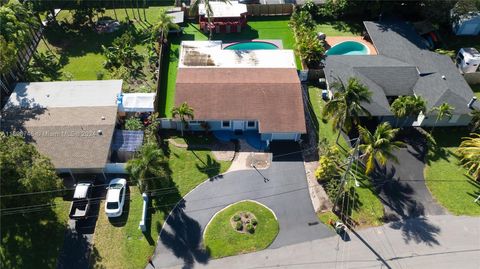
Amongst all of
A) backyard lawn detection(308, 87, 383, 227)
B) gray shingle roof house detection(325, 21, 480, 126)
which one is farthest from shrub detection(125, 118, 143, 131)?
gray shingle roof house detection(325, 21, 480, 126)

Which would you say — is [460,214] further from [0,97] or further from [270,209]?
[0,97]

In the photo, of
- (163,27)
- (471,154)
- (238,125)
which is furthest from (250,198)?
(163,27)

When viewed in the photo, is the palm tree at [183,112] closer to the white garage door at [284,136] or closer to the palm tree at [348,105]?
the white garage door at [284,136]

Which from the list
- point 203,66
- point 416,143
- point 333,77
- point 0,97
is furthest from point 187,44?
point 416,143

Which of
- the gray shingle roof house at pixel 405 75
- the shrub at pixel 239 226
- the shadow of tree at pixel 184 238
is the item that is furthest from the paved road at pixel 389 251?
the gray shingle roof house at pixel 405 75

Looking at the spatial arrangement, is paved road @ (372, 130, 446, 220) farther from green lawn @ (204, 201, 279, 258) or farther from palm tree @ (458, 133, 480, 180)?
green lawn @ (204, 201, 279, 258)
